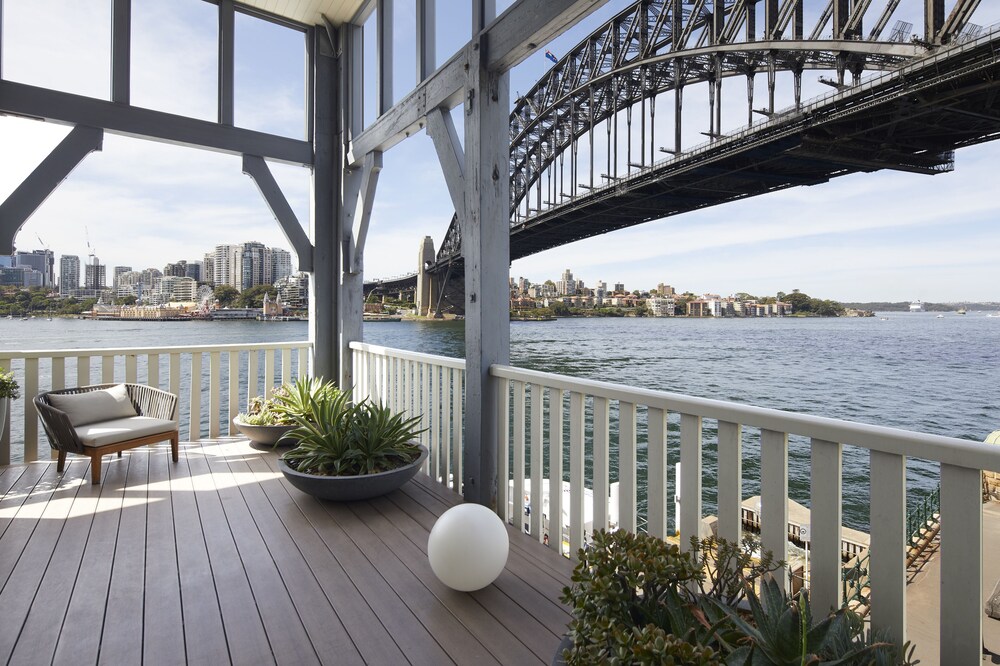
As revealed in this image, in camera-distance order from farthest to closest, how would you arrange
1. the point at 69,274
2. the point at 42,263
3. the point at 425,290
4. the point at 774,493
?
the point at 69,274, the point at 425,290, the point at 42,263, the point at 774,493

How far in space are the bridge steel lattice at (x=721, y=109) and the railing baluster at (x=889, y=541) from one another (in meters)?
2.01

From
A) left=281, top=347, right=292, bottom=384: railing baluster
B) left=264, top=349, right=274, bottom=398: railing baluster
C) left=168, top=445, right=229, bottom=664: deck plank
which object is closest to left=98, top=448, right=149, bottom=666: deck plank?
left=168, top=445, right=229, bottom=664: deck plank

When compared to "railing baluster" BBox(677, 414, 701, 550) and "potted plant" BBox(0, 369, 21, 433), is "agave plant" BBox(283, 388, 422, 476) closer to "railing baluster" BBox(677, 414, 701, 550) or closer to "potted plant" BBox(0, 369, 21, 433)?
"railing baluster" BBox(677, 414, 701, 550)

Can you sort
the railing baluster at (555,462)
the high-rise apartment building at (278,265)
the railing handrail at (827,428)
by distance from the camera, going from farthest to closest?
1. the high-rise apartment building at (278,265)
2. the railing baluster at (555,462)
3. the railing handrail at (827,428)

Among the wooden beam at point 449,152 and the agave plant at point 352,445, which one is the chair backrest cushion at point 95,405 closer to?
the agave plant at point 352,445

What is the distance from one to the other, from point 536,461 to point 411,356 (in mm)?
1405

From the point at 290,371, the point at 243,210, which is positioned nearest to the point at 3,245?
the point at 290,371

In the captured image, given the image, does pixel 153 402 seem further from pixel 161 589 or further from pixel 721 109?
pixel 721 109

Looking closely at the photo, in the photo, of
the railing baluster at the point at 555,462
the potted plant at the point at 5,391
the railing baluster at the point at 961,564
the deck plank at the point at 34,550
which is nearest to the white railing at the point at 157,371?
the potted plant at the point at 5,391

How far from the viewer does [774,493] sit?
5.11ft

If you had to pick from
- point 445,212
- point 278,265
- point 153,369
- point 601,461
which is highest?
point 445,212

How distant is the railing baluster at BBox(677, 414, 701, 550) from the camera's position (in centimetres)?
178

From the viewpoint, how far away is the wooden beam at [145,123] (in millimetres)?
3684

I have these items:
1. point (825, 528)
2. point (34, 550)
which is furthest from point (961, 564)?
point (34, 550)
